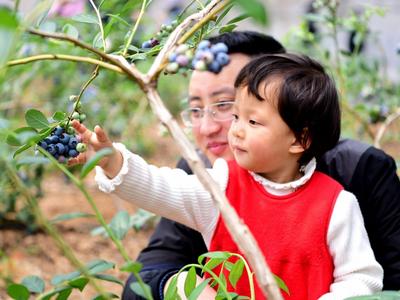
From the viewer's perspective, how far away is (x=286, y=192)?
1.70m

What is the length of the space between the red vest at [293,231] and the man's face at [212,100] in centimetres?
37

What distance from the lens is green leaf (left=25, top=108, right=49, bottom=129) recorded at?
1.29 m

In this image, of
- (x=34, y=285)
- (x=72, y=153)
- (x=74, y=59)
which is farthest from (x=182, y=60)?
(x=34, y=285)

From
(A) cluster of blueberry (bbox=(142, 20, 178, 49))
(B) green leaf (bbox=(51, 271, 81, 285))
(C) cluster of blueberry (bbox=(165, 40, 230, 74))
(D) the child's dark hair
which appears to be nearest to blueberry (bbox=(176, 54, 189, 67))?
(C) cluster of blueberry (bbox=(165, 40, 230, 74))

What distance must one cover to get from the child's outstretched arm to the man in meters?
0.58

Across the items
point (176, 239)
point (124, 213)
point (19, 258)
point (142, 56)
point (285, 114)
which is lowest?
point (19, 258)

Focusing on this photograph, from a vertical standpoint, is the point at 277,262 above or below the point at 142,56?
below

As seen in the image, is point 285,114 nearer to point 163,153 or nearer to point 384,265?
point 384,265

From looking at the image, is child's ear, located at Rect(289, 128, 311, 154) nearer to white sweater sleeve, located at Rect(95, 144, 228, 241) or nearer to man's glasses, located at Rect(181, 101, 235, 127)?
white sweater sleeve, located at Rect(95, 144, 228, 241)

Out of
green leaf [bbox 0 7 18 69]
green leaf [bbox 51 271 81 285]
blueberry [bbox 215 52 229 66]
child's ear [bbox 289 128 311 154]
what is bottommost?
green leaf [bbox 51 271 81 285]

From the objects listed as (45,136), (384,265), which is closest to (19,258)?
(384,265)

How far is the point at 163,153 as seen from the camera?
573 centimetres

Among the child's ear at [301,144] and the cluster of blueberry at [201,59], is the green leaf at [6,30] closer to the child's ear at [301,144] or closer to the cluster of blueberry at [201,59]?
the cluster of blueberry at [201,59]

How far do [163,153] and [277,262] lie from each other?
13.5ft
